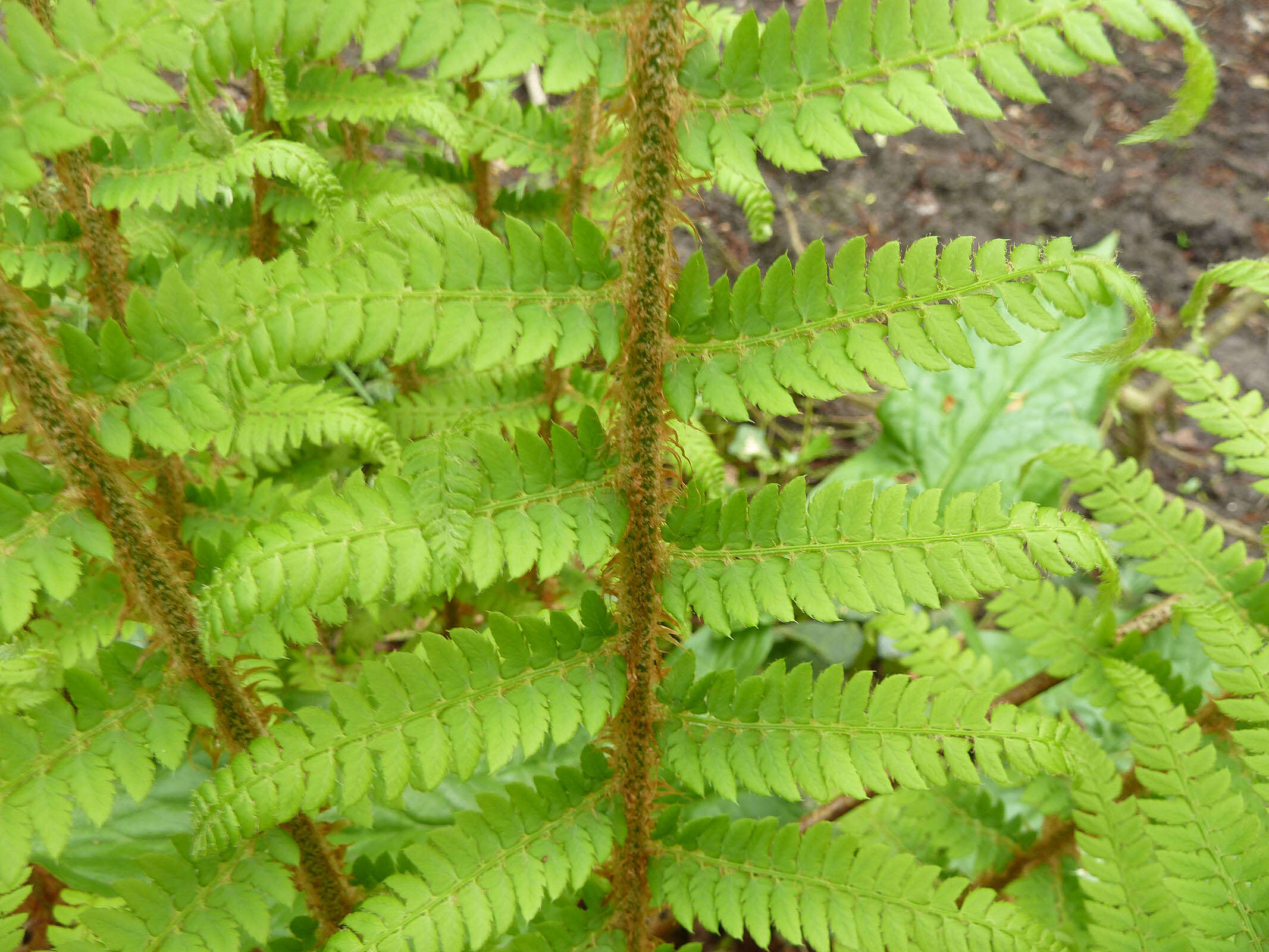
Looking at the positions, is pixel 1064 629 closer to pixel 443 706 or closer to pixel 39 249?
pixel 443 706

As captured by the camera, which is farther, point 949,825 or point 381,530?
point 949,825

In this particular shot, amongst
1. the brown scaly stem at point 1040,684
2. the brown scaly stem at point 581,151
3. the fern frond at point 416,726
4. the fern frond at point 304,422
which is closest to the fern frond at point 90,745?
the fern frond at point 416,726

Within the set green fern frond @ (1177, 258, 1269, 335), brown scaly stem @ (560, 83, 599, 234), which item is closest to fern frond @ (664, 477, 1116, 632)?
green fern frond @ (1177, 258, 1269, 335)

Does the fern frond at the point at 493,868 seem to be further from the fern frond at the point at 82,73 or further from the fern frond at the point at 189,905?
the fern frond at the point at 82,73

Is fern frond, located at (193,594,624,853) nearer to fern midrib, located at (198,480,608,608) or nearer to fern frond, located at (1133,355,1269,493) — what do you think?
fern midrib, located at (198,480,608,608)

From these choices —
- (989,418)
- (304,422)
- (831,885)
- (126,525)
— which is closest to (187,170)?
(304,422)

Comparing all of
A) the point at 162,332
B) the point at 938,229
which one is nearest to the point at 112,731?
the point at 162,332
